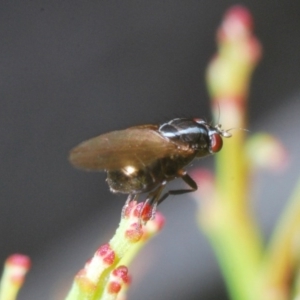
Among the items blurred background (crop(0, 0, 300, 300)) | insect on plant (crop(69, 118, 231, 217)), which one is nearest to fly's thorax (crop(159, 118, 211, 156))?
insect on plant (crop(69, 118, 231, 217))

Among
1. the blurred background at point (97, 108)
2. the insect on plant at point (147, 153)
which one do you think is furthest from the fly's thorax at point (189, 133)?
the blurred background at point (97, 108)

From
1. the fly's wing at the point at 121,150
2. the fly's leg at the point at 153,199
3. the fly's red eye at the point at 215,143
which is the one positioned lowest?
the fly's leg at the point at 153,199

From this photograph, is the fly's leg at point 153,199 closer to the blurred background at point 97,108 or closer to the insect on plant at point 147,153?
the insect on plant at point 147,153

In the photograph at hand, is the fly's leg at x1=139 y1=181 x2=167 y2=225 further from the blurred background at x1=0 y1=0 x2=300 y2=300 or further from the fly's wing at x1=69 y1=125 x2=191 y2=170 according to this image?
the blurred background at x1=0 y1=0 x2=300 y2=300

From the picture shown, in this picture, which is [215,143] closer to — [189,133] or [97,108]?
[189,133]

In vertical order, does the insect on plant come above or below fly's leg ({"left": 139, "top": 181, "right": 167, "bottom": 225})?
above

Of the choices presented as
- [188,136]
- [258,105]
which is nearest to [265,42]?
[258,105]
